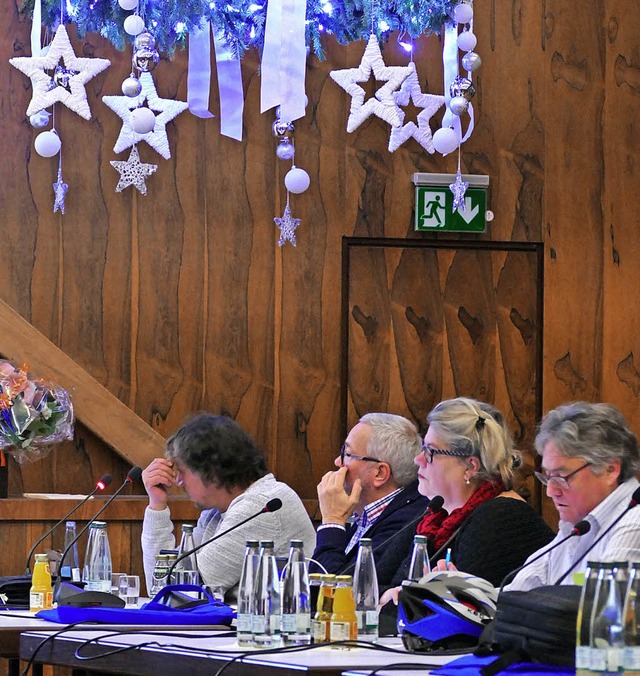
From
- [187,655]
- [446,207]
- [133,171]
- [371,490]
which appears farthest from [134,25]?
[187,655]

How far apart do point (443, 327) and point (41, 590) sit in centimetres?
253

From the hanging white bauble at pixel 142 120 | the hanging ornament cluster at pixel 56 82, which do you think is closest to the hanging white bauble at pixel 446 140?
the hanging white bauble at pixel 142 120

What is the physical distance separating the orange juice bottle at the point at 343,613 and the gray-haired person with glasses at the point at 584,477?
596mm

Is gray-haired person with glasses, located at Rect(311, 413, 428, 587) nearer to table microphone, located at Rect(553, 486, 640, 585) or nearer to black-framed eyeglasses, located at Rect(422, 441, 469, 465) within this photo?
black-framed eyeglasses, located at Rect(422, 441, 469, 465)

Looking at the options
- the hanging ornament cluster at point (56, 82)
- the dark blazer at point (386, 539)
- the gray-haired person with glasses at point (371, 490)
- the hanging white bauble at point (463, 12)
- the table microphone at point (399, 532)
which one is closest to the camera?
the table microphone at point (399, 532)

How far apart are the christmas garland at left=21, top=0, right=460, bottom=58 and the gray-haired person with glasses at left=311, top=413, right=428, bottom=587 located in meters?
1.50

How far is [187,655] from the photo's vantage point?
2.53 metres

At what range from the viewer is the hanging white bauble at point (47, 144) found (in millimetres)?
5047

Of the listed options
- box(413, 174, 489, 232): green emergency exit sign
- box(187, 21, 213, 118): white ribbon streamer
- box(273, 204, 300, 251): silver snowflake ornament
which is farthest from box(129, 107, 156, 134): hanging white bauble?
box(413, 174, 489, 232): green emergency exit sign

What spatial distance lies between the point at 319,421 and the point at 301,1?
1.82m

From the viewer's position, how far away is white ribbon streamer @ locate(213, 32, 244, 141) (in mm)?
5039

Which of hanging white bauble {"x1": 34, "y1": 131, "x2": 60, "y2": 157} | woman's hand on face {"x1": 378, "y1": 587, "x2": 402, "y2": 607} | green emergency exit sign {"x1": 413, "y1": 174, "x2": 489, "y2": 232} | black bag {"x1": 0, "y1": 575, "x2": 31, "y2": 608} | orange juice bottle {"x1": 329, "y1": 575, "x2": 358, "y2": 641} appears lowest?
black bag {"x1": 0, "y1": 575, "x2": 31, "y2": 608}

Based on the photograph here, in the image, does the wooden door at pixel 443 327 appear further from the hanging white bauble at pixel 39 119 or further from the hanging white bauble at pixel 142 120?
the hanging white bauble at pixel 39 119

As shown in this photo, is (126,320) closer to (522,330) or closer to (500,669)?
(522,330)
